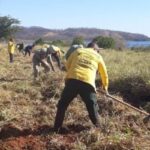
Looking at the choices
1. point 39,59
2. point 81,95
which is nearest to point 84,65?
point 81,95

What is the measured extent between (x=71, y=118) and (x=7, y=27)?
46393 mm

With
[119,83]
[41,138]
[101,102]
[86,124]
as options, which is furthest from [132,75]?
[41,138]

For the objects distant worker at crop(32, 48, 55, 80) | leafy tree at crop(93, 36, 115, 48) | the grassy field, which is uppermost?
distant worker at crop(32, 48, 55, 80)

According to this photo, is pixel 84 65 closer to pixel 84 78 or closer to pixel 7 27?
pixel 84 78

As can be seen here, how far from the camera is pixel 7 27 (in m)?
54.2

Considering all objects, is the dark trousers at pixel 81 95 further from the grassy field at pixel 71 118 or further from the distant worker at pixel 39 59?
the distant worker at pixel 39 59

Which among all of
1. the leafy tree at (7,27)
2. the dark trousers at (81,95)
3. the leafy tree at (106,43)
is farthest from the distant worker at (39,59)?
the leafy tree at (7,27)

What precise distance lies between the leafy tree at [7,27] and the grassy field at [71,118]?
4146cm

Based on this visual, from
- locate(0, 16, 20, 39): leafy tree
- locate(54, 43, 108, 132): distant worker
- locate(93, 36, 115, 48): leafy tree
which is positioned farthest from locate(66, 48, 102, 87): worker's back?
locate(0, 16, 20, 39): leafy tree

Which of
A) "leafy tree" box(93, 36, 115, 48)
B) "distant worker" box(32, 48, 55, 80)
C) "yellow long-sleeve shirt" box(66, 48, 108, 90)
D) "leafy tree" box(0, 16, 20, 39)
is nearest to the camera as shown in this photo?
"yellow long-sleeve shirt" box(66, 48, 108, 90)

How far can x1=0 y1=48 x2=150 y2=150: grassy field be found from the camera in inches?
287

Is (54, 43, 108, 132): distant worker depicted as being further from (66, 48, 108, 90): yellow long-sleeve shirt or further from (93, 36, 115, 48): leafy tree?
(93, 36, 115, 48): leafy tree

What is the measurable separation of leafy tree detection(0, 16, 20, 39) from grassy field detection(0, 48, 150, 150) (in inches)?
1632

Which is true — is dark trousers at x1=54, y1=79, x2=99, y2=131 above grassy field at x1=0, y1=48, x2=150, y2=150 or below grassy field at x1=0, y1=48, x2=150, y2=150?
Result: above
